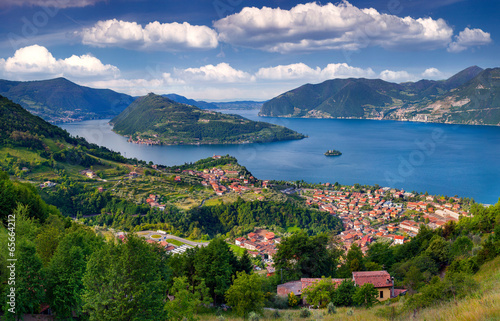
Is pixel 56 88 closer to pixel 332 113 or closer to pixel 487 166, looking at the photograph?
pixel 332 113

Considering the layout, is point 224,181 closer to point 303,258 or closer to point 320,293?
point 303,258

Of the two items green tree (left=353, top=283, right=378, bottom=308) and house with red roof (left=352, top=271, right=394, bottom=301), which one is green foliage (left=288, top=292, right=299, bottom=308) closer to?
green tree (left=353, top=283, right=378, bottom=308)

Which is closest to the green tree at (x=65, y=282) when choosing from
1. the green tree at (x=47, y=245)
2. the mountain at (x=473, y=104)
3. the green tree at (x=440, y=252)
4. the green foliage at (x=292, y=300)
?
the green tree at (x=47, y=245)

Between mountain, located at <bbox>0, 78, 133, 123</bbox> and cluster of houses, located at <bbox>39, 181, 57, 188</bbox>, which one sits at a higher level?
mountain, located at <bbox>0, 78, 133, 123</bbox>

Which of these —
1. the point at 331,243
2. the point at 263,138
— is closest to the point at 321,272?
the point at 331,243

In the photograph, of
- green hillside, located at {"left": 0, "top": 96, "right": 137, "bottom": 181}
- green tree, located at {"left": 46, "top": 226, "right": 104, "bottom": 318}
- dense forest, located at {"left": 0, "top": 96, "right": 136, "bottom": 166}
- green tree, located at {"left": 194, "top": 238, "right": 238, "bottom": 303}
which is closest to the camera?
green tree, located at {"left": 46, "top": 226, "right": 104, "bottom": 318}

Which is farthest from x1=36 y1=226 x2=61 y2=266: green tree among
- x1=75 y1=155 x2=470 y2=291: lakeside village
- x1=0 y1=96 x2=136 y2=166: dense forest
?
x1=0 y1=96 x2=136 y2=166: dense forest
